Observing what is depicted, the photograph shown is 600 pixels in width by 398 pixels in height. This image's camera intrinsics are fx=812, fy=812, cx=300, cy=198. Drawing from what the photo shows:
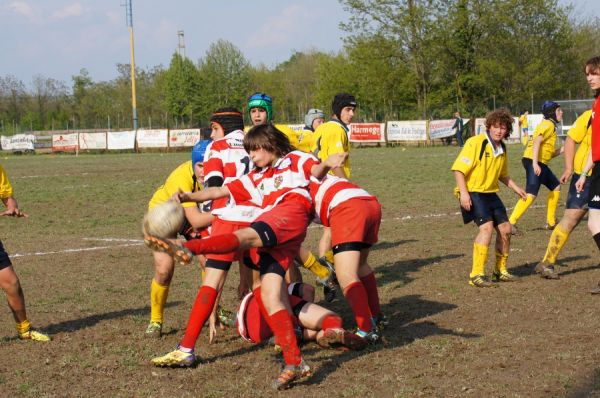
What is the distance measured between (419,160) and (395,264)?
70.4ft

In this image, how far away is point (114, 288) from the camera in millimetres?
9031

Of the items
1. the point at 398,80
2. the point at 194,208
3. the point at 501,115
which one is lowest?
the point at 194,208

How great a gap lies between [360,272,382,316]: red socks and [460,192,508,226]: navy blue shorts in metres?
2.23

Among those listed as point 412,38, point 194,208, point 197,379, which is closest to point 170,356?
point 197,379

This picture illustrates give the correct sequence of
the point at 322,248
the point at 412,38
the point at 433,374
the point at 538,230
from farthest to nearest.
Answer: the point at 412,38 < the point at 538,230 < the point at 322,248 < the point at 433,374

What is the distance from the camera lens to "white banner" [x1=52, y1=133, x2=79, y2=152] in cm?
5328

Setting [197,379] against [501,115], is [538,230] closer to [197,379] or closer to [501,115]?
[501,115]

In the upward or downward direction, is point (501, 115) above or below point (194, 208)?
above

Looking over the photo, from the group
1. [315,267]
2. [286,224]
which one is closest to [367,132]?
[315,267]

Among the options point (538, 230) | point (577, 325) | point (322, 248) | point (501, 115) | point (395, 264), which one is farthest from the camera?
point (538, 230)

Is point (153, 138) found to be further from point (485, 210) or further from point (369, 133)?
point (485, 210)

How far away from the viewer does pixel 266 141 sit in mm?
5730

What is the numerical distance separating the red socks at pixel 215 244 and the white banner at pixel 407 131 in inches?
1695

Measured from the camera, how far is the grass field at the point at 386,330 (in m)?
5.38
